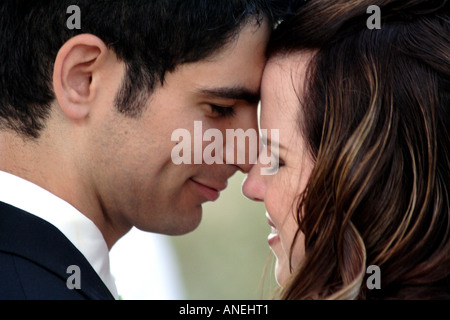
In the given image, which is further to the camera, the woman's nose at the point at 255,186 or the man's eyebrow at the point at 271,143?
the woman's nose at the point at 255,186

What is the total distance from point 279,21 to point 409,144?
558mm

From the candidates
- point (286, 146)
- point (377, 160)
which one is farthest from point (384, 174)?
point (286, 146)

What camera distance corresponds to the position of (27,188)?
185 centimetres

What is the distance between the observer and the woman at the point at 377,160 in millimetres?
1787

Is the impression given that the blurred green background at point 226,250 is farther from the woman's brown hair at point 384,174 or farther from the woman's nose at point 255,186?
the woman's brown hair at point 384,174

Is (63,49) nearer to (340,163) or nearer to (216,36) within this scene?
(216,36)

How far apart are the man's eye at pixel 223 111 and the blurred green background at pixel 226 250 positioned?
3576 millimetres

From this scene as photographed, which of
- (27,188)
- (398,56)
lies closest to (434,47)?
(398,56)

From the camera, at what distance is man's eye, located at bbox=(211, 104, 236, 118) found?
2.08m

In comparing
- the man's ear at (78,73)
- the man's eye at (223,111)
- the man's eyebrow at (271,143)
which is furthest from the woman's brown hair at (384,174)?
the man's ear at (78,73)

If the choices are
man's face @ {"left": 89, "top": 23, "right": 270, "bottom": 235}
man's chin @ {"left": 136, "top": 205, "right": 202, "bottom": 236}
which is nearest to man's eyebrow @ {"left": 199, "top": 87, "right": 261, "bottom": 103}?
man's face @ {"left": 89, "top": 23, "right": 270, "bottom": 235}

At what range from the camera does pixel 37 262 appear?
166 centimetres

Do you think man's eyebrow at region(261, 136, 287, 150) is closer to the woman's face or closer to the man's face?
the woman's face
